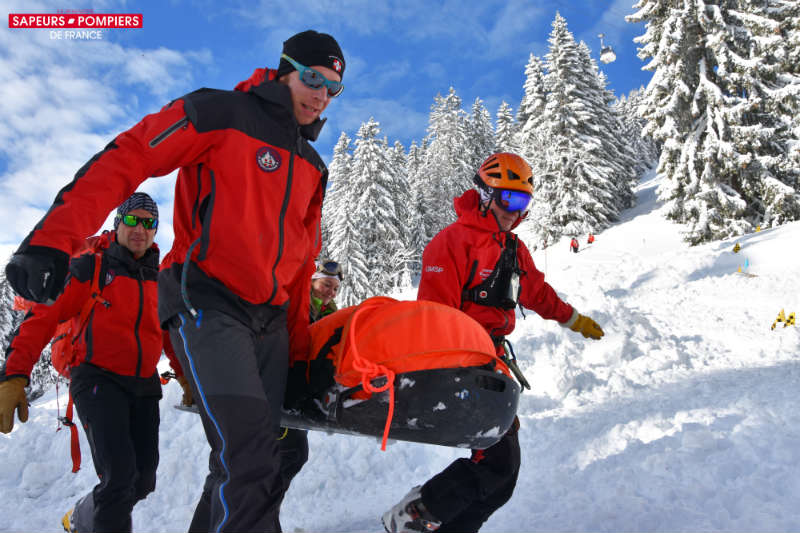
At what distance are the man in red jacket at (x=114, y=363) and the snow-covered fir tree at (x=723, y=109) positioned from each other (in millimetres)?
23628

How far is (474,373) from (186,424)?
18.8 ft

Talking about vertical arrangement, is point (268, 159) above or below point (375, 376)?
above

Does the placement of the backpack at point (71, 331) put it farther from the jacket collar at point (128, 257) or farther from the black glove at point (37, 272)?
the black glove at point (37, 272)

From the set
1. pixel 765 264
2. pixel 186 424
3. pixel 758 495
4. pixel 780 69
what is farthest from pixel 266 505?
pixel 780 69

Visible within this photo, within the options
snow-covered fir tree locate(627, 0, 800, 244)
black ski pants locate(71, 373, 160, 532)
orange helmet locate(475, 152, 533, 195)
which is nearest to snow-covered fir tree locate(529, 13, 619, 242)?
snow-covered fir tree locate(627, 0, 800, 244)

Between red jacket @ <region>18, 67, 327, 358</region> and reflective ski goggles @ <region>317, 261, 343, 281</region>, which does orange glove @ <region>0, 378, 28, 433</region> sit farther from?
reflective ski goggles @ <region>317, 261, 343, 281</region>

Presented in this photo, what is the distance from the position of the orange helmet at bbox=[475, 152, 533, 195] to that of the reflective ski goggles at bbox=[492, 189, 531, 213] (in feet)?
0.10

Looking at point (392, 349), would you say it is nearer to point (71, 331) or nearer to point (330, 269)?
point (71, 331)

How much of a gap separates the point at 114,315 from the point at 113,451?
3.35ft

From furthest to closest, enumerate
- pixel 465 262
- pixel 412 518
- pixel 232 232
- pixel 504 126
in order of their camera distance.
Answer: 1. pixel 504 126
2. pixel 465 262
3. pixel 412 518
4. pixel 232 232

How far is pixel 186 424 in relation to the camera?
21.7 feet

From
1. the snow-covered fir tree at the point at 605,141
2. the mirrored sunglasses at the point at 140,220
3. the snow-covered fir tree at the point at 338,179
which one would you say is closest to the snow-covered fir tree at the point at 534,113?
the snow-covered fir tree at the point at 605,141

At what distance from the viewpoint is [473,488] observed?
2842 mm

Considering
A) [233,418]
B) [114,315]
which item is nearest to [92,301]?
[114,315]
